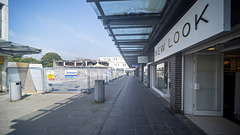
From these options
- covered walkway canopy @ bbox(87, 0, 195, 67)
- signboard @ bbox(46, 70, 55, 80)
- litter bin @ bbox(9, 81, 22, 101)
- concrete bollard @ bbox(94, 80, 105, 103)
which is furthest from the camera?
signboard @ bbox(46, 70, 55, 80)

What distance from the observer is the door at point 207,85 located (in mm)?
4020

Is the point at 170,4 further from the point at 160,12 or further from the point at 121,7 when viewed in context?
the point at 121,7

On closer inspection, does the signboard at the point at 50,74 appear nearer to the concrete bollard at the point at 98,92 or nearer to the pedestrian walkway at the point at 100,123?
the pedestrian walkway at the point at 100,123

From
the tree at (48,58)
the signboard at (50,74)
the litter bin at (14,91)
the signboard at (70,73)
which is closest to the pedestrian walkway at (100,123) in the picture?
the litter bin at (14,91)

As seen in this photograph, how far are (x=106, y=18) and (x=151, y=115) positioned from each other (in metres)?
4.79

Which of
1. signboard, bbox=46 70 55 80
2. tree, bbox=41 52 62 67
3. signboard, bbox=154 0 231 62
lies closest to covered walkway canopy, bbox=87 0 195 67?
signboard, bbox=154 0 231 62

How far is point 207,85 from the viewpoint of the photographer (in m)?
4.09

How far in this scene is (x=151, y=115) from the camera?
410cm

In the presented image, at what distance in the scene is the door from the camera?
4020mm

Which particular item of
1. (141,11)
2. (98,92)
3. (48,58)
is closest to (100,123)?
(98,92)

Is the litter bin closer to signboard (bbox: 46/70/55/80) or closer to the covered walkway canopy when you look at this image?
signboard (bbox: 46/70/55/80)

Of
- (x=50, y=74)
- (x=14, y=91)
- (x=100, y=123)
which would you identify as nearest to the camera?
(x=100, y=123)

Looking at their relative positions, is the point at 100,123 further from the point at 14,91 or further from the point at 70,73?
the point at 14,91

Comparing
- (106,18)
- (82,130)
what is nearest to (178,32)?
(106,18)
